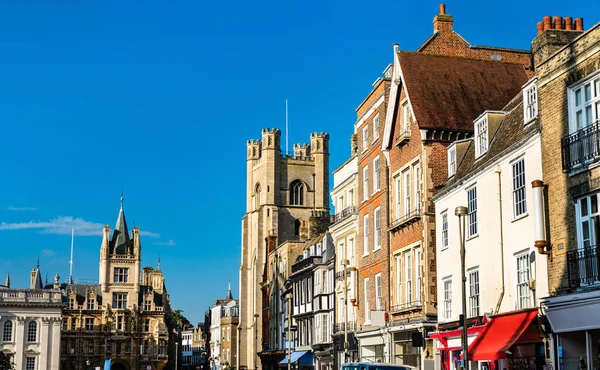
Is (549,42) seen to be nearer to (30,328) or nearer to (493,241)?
(493,241)

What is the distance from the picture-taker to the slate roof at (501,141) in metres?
26.3

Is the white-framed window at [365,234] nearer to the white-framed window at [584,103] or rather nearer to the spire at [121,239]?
the white-framed window at [584,103]

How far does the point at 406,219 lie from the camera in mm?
35250

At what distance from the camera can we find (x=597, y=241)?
20891mm

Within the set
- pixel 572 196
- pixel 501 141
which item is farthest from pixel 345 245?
pixel 572 196

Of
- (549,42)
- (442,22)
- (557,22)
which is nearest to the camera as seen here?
(549,42)

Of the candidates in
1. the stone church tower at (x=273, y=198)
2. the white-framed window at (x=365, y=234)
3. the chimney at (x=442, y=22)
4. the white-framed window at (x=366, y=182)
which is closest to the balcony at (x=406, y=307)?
the white-framed window at (x=365, y=234)

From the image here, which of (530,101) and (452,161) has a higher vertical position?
(530,101)

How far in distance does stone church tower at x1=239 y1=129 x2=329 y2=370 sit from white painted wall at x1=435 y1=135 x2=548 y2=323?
87.9m

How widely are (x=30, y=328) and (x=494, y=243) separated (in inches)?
3684

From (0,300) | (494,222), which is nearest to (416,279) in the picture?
(494,222)

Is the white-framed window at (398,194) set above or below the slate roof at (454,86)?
below

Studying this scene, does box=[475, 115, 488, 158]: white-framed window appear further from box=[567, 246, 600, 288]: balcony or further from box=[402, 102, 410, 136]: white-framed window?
box=[567, 246, 600, 288]: balcony

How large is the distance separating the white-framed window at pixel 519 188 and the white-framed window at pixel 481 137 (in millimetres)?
3940
